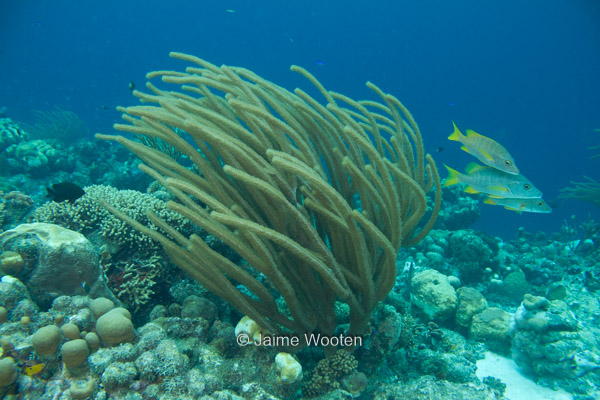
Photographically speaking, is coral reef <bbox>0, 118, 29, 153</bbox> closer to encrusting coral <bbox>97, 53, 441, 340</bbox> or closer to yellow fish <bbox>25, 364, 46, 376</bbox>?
encrusting coral <bbox>97, 53, 441, 340</bbox>

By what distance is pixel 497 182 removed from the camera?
362 centimetres

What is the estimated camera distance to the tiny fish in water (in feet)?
11.9

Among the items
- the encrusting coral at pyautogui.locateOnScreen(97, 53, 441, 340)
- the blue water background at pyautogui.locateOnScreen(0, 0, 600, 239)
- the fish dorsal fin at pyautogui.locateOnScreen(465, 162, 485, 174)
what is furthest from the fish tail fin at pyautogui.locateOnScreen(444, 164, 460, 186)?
the blue water background at pyautogui.locateOnScreen(0, 0, 600, 239)

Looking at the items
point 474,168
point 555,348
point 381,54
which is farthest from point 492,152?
point 381,54

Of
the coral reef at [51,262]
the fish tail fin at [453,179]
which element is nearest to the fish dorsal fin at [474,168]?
the fish tail fin at [453,179]

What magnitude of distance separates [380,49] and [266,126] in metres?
97.5

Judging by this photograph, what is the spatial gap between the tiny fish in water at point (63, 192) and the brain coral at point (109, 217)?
88 mm

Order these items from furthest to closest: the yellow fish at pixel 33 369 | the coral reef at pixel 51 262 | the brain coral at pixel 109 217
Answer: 1. the brain coral at pixel 109 217
2. the coral reef at pixel 51 262
3. the yellow fish at pixel 33 369

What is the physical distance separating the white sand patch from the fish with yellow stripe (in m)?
2.64

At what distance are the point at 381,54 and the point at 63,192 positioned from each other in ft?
315

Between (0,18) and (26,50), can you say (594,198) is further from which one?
(26,50)

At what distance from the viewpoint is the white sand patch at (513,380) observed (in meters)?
4.02

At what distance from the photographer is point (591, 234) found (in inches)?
372

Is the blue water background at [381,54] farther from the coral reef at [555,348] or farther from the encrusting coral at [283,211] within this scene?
the encrusting coral at [283,211]
